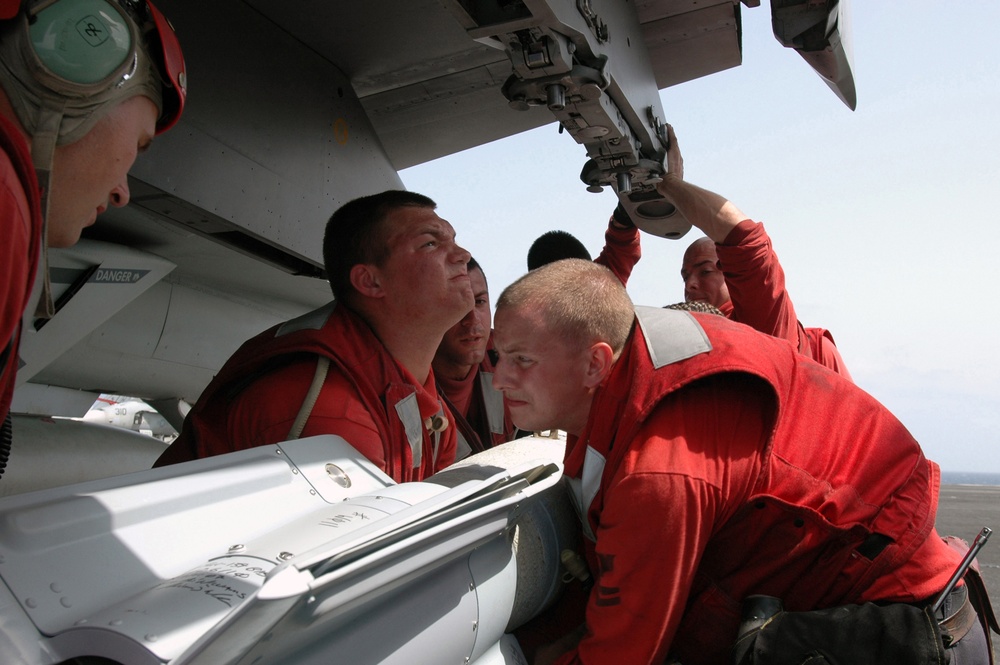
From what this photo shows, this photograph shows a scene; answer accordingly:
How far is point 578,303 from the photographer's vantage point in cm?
188

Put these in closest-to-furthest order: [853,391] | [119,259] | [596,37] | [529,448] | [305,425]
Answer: [853,391]
[305,425]
[529,448]
[596,37]
[119,259]

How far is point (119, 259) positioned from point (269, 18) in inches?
43.4

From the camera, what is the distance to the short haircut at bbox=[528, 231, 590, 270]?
4691mm

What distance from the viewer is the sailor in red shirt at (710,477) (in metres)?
1.58

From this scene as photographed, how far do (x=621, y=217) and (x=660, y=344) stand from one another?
269 centimetres

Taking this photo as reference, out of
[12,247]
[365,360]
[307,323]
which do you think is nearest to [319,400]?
[365,360]

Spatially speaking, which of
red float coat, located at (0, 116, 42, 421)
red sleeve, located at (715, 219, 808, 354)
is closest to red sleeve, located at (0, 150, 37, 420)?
red float coat, located at (0, 116, 42, 421)

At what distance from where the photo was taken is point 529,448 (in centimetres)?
236

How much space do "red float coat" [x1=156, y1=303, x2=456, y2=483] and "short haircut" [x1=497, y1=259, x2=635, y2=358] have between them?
0.52m

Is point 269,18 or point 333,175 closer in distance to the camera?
point 269,18

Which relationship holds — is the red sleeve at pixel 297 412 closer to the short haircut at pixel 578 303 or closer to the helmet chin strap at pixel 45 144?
the short haircut at pixel 578 303

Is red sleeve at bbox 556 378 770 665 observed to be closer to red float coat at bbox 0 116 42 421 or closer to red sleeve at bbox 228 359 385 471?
red sleeve at bbox 228 359 385 471

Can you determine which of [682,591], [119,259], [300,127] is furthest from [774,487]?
[119,259]

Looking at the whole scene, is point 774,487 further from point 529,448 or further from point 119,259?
point 119,259
